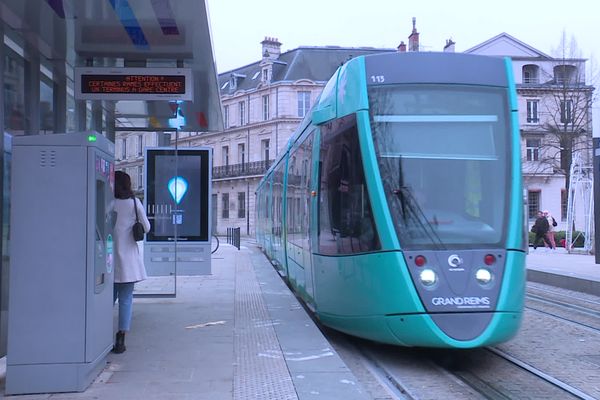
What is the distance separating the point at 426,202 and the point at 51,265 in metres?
3.61

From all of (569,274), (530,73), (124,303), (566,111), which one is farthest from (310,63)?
(124,303)

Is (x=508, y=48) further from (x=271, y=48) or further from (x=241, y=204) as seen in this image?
(x=241, y=204)

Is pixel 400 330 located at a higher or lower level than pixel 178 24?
lower

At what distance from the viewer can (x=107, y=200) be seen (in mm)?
5922

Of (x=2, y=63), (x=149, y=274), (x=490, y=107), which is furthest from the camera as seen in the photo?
(x=149, y=274)

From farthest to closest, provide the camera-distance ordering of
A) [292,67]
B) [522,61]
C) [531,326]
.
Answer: [292,67] < [522,61] < [531,326]

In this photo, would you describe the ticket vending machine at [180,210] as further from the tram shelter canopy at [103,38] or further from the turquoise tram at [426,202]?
the turquoise tram at [426,202]

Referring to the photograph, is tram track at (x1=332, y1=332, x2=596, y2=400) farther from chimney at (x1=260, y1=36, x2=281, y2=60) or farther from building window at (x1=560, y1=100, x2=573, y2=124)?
chimney at (x1=260, y1=36, x2=281, y2=60)

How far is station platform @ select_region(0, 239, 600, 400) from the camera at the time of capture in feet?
17.9

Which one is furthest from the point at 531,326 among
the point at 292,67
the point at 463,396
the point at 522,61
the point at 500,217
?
the point at 292,67

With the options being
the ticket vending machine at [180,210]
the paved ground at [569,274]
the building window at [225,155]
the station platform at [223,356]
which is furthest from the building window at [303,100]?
the station platform at [223,356]

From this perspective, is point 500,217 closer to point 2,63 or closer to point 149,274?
point 2,63

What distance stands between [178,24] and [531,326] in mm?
6642

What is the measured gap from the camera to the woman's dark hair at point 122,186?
267 inches
